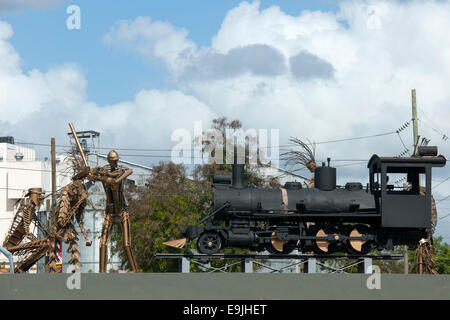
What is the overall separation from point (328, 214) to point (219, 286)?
336 cm

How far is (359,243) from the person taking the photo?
1538 cm

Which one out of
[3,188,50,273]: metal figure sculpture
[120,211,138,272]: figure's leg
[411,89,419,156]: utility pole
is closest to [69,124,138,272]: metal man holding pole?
[120,211,138,272]: figure's leg

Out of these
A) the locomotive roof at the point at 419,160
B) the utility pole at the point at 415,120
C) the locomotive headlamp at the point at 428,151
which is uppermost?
the utility pole at the point at 415,120

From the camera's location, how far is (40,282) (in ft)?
43.9

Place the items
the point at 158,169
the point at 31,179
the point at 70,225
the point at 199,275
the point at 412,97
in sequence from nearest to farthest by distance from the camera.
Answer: the point at 199,275 → the point at 70,225 → the point at 412,97 → the point at 158,169 → the point at 31,179

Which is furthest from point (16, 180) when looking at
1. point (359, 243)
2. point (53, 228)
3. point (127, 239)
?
point (359, 243)

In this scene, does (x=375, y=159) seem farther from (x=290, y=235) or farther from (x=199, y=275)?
(x=199, y=275)

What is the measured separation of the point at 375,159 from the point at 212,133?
17.2 metres

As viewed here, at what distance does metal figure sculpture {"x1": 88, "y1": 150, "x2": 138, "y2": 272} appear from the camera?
1480 centimetres

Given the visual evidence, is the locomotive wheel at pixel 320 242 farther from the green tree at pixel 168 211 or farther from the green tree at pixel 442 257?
the green tree at pixel 442 257

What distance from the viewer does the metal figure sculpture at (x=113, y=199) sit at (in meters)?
14.8

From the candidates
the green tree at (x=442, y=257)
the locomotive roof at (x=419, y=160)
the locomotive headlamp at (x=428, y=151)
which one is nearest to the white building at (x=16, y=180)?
the green tree at (x=442, y=257)

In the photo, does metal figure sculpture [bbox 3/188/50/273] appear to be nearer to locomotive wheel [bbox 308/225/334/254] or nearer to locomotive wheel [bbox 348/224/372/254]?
locomotive wheel [bbox 308/225/334/254]
